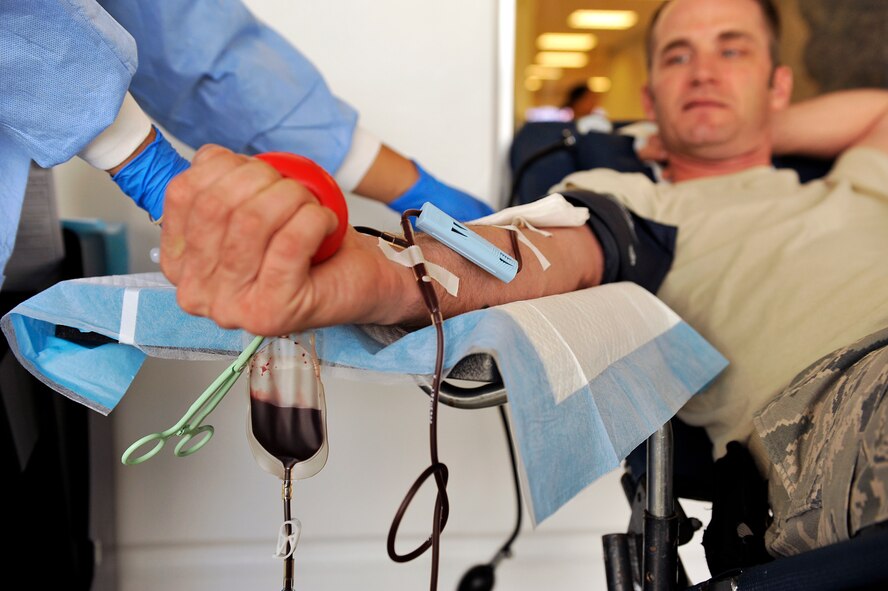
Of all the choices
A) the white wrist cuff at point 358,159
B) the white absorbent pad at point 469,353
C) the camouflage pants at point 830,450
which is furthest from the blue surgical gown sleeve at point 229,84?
the camouflage pants at point 830,450

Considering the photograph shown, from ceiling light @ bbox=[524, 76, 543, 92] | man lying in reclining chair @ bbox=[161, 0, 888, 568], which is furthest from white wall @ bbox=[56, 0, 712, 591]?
man lying in reclining chair @ bbox=[161, 0, 888, 568]

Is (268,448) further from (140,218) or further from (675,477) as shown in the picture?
(140,218)

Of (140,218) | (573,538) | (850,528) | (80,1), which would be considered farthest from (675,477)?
(140,218)

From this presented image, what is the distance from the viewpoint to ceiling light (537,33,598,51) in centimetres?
148

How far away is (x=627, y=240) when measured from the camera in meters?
0.88

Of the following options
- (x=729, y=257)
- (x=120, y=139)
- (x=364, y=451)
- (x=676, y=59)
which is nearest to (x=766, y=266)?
(x=729, y=257)

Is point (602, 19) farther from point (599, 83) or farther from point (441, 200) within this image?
point (441, 200)

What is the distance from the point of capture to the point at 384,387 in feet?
4.84

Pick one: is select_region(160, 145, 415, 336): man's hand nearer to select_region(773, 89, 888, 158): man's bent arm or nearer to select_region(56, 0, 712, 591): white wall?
select_region(56, 0, 712, 591): white wall

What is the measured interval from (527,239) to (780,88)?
0.81 metres

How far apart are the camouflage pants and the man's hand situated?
13.3 inches

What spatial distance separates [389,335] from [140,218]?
3.17 feet

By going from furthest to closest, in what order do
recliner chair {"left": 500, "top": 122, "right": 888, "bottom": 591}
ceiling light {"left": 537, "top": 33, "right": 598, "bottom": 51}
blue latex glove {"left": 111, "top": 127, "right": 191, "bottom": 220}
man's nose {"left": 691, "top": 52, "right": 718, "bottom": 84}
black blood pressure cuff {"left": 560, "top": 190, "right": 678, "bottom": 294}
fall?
ceiling light {"left": 537, "top": 33, "right": 598, "bottom": 51}
man's nose {"left": 691, "top": 52, "right": 718, "bottom": 84}
black blood pressure cuff {"left": 560, "top": 190, "right": 678, "bottom": 294}
blue latex glove {"left": 111, "top": 127, "right": 191, "bottom": 220}
recliner chair {"left": 500, "top": 122, "right": 888, "bottom": 591}

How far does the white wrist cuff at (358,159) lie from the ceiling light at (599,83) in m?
0.60
